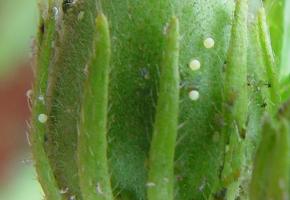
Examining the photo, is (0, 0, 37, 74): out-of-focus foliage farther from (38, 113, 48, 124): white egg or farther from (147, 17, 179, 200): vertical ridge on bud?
(147, 17, 179, 200): vertical ridge on bud

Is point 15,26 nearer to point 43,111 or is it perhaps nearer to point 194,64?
point 43,111

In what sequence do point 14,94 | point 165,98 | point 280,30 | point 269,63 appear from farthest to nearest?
point 14,94 < point 280,30 < point 269,63 < point 165,98

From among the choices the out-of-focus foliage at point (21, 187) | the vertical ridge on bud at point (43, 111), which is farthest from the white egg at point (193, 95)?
the out-of-focus foliage at point (21, 187)

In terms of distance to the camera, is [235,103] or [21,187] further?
[21,187]

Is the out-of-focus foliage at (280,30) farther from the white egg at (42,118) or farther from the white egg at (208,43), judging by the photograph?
the white egg at (42,118)

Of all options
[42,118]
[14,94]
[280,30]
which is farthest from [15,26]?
[42,118]

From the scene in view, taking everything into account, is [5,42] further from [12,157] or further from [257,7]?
[257,7]

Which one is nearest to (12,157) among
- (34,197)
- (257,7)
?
(34,197)
